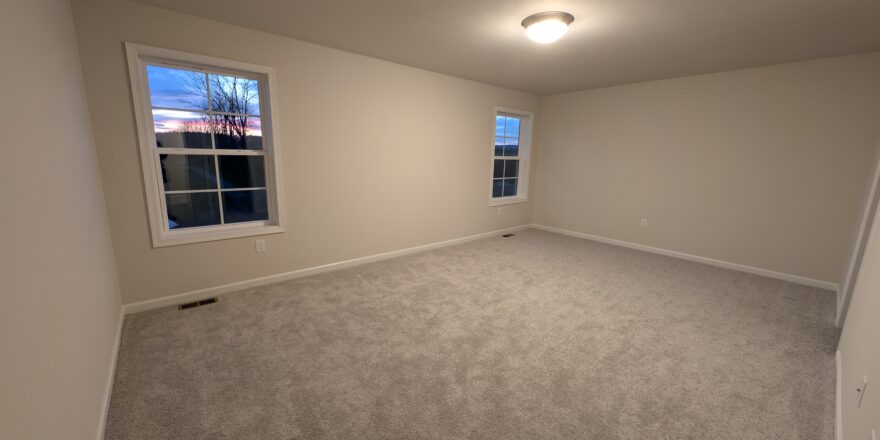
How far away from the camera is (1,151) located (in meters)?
0.92

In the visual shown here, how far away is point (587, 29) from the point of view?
8.91ft

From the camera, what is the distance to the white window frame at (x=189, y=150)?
8.27ft

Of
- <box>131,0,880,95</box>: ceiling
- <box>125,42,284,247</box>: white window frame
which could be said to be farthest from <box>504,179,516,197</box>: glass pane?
<box>125,42,284,247</box>: white window frame

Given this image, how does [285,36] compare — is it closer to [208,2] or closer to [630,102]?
[208,2]

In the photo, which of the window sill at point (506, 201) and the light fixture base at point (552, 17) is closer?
the light fixture base at point (552, 17)

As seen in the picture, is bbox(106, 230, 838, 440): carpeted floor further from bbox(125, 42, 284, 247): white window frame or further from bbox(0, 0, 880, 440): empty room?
bbox(125, 42, 284, 247): white window frame

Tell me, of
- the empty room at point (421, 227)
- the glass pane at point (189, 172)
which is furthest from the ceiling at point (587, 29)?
the glass pane at point (189, 172)

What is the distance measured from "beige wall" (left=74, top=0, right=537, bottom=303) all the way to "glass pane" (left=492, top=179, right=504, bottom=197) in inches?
16.7

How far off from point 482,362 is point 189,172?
2958mm

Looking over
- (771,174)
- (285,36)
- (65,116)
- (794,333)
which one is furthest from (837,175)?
(65,116)

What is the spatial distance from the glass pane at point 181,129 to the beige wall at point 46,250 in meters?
0.72

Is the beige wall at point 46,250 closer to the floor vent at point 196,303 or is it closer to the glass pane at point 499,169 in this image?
the floor vent at point 196,303

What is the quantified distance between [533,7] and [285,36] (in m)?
2.20

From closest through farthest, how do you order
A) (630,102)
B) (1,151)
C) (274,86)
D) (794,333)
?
(1,151)
(794,333)
(274,86)
(630,102)
